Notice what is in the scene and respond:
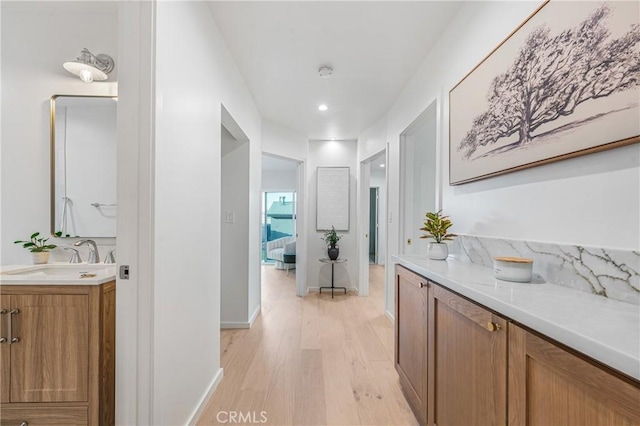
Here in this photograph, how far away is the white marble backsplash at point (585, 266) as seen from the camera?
2.51 feet

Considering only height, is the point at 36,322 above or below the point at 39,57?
below

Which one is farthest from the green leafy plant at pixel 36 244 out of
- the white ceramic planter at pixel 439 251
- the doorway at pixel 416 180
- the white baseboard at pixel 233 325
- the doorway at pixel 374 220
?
the doorway at pixel 374 220

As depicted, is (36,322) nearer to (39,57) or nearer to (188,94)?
(188,94)

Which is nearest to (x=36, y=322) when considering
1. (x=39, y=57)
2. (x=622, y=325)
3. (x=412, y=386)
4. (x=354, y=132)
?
(x=39, y=57)

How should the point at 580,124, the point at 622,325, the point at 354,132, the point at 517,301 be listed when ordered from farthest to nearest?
the point at 354,132
the point at 580,124
the point at 517,301
the point at 622,325

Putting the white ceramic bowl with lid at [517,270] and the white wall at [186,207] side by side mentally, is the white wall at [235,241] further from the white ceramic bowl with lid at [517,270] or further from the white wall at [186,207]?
the white ceramic bowl with lid at [517,270]

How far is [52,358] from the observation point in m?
1.17

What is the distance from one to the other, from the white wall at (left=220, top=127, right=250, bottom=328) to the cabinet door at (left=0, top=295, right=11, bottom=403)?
1.71 m

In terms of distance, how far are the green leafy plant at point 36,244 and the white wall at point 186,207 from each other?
3.33 feet

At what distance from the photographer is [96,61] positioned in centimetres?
170

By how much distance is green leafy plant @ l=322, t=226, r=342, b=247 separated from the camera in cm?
411

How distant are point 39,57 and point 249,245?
2075 mm

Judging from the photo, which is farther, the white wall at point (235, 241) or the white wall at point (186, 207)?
the white wall at point (235, 241)

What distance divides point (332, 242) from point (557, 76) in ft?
10.9
